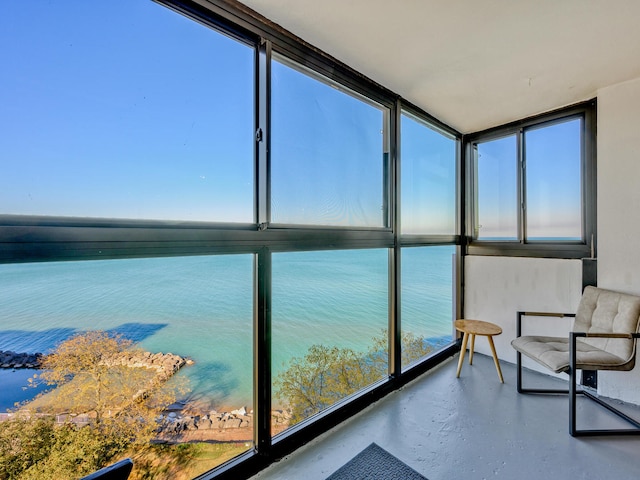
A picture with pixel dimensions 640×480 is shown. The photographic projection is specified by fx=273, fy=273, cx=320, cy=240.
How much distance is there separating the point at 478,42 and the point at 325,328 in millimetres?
2227

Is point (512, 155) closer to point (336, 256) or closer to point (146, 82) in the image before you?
point (336, 256)

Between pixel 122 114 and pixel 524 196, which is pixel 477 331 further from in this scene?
pixel 122 114

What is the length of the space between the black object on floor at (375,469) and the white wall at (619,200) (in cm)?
207

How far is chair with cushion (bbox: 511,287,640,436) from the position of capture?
6.23 feet

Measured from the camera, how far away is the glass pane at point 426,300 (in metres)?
2.68

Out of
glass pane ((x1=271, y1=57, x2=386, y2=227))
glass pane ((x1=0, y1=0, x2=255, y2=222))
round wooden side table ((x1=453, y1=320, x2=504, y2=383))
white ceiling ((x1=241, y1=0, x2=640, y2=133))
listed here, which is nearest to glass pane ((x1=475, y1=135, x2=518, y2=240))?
white ceiling ((x1=241, y1=0, x2=640, y2=133))

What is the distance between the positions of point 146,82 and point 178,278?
93 cm

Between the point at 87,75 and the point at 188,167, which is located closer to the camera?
the point at 87,75

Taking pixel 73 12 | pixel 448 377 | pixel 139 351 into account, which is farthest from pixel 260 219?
pixel 448 377

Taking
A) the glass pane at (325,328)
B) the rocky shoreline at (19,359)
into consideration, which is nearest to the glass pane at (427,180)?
the glass pane at (325,328)

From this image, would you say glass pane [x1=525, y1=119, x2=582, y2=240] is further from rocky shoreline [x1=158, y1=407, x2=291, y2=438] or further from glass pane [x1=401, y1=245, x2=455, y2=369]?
rocky shoreline [x1=158, y1=407, x2=291, y2=438]

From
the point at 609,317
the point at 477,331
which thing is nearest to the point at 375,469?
the point at 477,331

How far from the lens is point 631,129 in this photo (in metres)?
2.28

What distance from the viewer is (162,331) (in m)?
1.29
